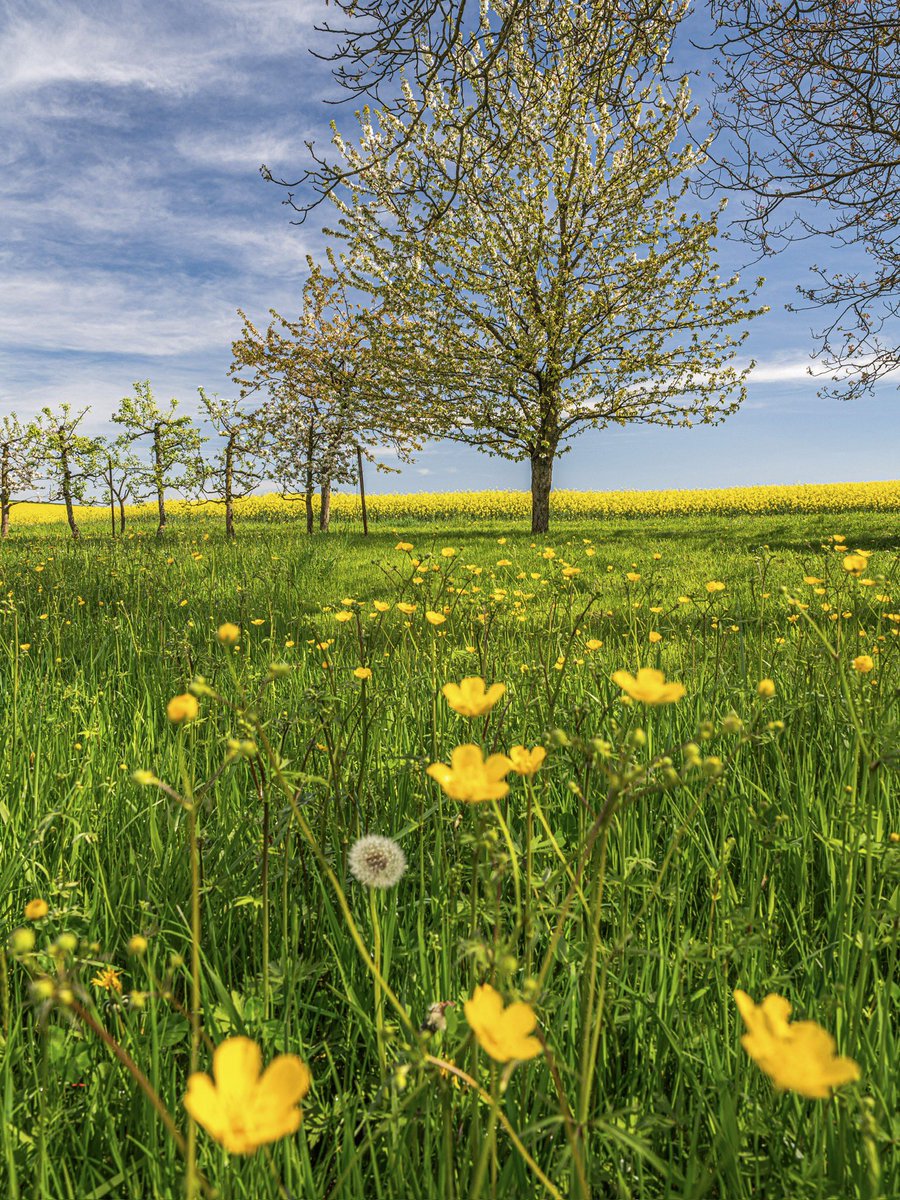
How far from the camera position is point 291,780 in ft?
4.93

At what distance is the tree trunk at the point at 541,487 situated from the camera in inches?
639

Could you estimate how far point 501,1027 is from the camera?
56 cm

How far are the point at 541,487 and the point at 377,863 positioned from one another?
619 inches

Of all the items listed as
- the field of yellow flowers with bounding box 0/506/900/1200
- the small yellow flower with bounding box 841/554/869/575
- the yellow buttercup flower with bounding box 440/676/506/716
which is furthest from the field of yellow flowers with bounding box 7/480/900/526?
the yellow buttercup flower with bounding box 440/676/506/716

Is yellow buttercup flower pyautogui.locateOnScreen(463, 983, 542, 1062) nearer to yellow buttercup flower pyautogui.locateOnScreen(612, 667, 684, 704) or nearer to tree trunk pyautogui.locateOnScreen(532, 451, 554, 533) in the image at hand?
yellow buttercup flower pyautogui.locateOnScreen(612, 667, 684, 704)

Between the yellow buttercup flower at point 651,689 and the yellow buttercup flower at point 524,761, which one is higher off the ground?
the yellow buttercup flower at point 651,689

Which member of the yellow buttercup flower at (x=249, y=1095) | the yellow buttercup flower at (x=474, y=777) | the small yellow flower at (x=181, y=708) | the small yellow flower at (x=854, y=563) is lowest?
the yellow buttercup flower at (x=249, y=1095)

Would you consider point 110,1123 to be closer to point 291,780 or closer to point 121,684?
point 291,780

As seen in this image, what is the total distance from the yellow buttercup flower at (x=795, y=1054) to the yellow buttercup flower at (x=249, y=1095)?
1.04 feet

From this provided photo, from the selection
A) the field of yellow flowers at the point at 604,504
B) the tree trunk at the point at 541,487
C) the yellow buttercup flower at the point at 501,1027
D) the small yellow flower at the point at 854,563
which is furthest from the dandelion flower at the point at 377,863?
the field of yellow flowers at the point at 604,504

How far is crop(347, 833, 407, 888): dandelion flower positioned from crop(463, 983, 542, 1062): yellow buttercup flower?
48 centimetres

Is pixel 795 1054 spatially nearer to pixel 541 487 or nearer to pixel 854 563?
pixel 854 563

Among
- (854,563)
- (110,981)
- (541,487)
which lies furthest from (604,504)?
(110,981)

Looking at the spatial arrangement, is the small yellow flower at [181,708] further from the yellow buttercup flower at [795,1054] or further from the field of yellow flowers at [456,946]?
the yellow buttercup flower at [795,1054]
